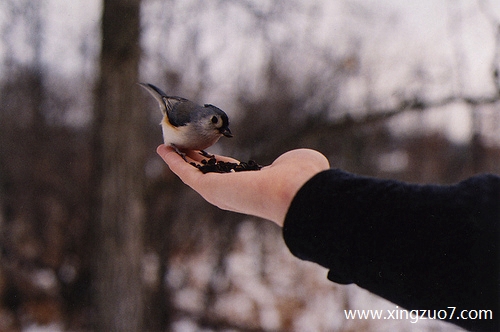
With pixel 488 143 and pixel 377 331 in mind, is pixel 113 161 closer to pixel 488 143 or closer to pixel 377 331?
pixel 377 331

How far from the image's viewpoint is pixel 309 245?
0.76 m

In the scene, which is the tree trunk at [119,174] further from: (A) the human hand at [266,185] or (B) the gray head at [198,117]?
(A) the human hand at [266,185]

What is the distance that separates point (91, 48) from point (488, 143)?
2331 mm

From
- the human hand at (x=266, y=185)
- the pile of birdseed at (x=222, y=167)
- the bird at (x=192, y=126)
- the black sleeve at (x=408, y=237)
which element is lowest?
the black sleeve at (x=408, y=237)

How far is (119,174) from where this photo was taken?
2217 mm

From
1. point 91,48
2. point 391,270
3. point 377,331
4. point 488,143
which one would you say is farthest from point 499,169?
point 91,48

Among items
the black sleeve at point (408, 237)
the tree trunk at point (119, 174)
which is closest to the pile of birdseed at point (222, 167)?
the black sleeve at point (408, 237)

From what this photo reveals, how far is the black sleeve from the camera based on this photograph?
65 cm

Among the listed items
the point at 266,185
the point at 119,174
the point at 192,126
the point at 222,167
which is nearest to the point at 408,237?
the point at 266,185

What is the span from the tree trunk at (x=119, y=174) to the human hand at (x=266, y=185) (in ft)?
4.07

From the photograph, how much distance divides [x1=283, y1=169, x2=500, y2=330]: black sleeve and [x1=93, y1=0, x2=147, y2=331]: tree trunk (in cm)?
161

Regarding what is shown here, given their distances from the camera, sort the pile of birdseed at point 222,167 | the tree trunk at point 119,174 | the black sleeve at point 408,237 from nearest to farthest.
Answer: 1. the black sleeve at point 408,237
2. the pile of birdseed at point 222,167
3. the tree trunk at point 119,174

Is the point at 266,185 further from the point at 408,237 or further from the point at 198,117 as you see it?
the point at 198,117

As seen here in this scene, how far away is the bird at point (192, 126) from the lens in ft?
3.99
